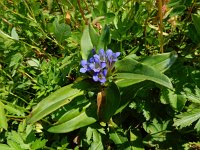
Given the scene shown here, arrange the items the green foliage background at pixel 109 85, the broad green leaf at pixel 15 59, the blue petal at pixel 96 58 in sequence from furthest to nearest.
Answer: the broad green leaf at pixel 15 59 → the green foliage background at pixel 109 85 → the blue petal at pixel 96 58

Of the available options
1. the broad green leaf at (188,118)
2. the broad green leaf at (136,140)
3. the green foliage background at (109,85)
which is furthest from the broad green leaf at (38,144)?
the broad green leaf at (188,118)

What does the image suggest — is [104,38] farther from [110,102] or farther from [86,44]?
[110,102]

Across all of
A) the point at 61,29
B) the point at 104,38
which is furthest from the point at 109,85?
the point at 61,29

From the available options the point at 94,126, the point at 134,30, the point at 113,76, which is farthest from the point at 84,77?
the point at 134,30

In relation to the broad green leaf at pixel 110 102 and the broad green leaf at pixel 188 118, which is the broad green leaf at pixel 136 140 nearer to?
the broad green leaf at pixel 110 102

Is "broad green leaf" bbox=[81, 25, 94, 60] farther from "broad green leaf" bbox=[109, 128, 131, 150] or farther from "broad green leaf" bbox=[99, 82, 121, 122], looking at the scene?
"broad green leaf" bbox=[109, 128, 131, 150]

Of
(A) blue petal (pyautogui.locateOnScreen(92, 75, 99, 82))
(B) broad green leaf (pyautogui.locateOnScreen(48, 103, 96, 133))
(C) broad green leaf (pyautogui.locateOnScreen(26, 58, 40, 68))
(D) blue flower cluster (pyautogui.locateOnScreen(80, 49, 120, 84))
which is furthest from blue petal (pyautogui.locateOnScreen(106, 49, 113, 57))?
(C) broad green leaf (pyautogui.locateOnScreen(26, 58, 40, 68))
